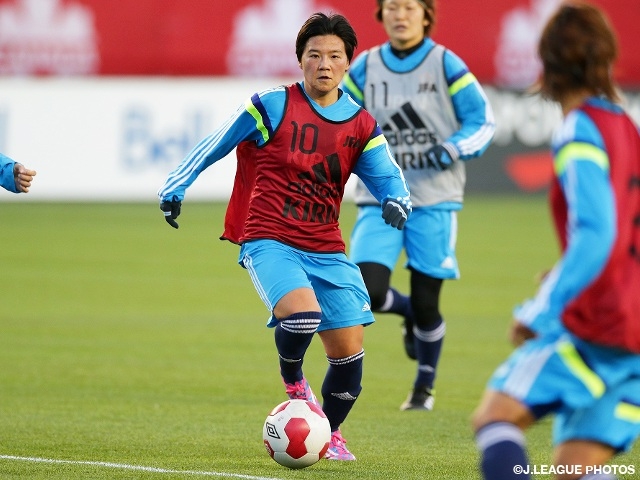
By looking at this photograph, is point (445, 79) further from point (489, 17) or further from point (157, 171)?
point (489, 17)

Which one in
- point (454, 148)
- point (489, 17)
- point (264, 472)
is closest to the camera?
point (264, 472)

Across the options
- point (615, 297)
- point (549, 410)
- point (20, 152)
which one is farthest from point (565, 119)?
point (20, 152)

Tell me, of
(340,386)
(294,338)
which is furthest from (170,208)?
(340,386)

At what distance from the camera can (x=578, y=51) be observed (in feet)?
14.6

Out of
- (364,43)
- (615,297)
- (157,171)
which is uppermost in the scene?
(615,297)

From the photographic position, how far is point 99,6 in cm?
2638

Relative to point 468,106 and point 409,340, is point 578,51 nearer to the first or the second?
point 468,106

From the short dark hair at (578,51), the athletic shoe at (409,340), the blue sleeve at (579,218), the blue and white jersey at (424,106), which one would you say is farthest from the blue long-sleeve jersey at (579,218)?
the athletic shoe at (409,340)

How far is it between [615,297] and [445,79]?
16.5 ft

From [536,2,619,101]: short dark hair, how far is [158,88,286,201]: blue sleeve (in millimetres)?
2574

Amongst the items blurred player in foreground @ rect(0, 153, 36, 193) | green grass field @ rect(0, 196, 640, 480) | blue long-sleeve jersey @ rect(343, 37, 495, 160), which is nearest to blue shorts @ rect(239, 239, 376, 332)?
green grass field @ rect(0, 196, 640, 480)

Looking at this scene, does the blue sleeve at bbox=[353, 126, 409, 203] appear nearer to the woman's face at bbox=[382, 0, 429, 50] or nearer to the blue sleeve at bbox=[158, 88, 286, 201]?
the blue sleeve at bbox=[158, 88, 286, 201]

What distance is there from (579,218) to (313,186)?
288 cm

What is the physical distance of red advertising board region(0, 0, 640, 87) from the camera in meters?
25.8
